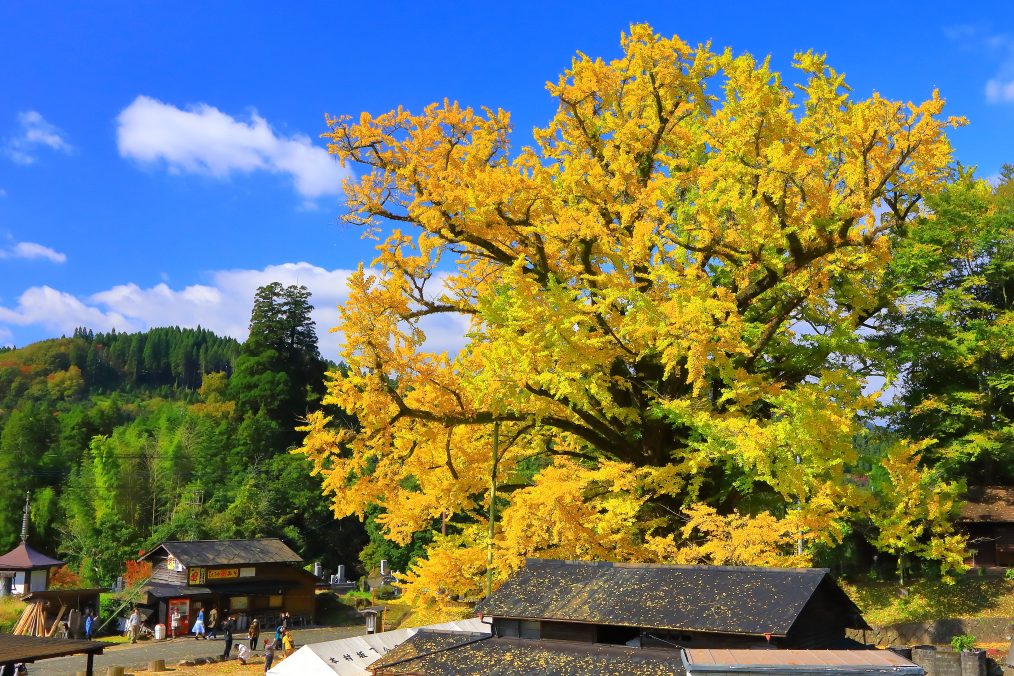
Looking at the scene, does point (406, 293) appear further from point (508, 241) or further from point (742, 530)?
point (742, 530)

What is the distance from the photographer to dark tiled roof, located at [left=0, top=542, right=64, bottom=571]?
→ 4438 centimetres

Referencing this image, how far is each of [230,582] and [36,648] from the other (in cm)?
2835

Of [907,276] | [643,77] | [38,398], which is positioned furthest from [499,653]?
[38,398]

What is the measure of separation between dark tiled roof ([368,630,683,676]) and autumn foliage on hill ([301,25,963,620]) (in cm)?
287

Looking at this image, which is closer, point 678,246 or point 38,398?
point 678,246

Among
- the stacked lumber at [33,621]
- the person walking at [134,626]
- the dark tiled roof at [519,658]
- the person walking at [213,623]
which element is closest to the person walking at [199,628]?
the person walking at [213,623]

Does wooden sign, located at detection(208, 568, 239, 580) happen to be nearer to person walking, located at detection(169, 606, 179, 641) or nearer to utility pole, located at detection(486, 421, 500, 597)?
person walking, located at detection(169, 606, 179, 641)

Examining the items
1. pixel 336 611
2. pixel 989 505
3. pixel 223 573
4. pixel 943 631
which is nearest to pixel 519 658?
pixel 943 631

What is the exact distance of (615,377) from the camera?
17.9 metres

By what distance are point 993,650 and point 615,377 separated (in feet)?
61.4

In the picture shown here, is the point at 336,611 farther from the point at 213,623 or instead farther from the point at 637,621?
the point at 637,621

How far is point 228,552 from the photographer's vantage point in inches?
1779

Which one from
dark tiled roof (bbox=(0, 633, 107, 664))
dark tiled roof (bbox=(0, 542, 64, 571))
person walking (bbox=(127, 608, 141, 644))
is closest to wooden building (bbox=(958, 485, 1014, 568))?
dark tiled roof (bbox=(0, 633, 107, 664))

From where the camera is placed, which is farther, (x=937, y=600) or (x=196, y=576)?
(x=196, y=576)
